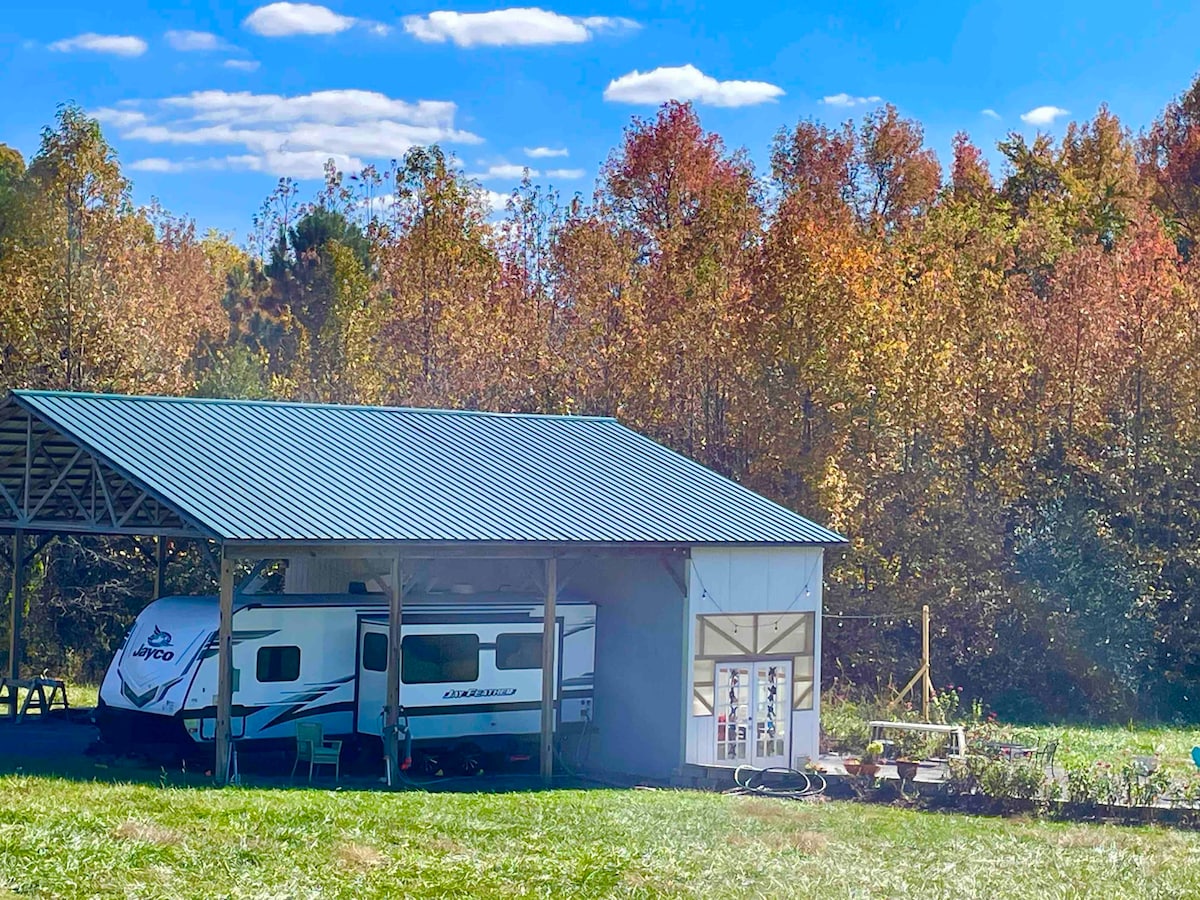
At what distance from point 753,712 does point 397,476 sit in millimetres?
6701

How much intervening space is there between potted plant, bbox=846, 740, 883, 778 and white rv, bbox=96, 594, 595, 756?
462 centimetres

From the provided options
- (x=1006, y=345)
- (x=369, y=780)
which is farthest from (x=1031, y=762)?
(x=1006, y=345)

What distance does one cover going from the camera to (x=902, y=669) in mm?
36969

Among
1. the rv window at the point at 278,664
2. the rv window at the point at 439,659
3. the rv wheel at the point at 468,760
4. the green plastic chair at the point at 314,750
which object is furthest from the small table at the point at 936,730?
the rv window at the point at 278,664

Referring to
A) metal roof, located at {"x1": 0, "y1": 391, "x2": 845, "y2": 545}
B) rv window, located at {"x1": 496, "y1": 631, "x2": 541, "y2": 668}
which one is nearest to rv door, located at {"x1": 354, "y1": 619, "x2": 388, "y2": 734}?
rv window, located at {"x1": 496, "y1": 631, "x2": 541, "y2": 668}

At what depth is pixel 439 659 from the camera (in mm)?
22547

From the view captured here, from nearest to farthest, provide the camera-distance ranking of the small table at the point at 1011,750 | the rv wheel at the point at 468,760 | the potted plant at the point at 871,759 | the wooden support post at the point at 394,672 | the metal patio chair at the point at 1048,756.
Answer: the wooden support post at the point at 394,672 → the rv wheel at the point at 468,760 → the potted plant at the point at 871,759 → the metal patio chair at the point at 1048,756 → the small table at the point at 1011,750

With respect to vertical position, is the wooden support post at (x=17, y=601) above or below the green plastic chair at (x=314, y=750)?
above

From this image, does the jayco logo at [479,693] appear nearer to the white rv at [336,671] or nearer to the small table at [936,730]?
the white rv at [336,671]

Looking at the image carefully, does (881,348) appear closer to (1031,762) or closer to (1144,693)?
(1144,693)

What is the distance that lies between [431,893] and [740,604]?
11.4 meters

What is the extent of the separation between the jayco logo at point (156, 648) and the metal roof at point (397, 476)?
2362mm

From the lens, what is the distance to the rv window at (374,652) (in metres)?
22.2

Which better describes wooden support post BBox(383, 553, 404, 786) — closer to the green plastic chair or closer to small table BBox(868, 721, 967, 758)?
the green plastic chair
